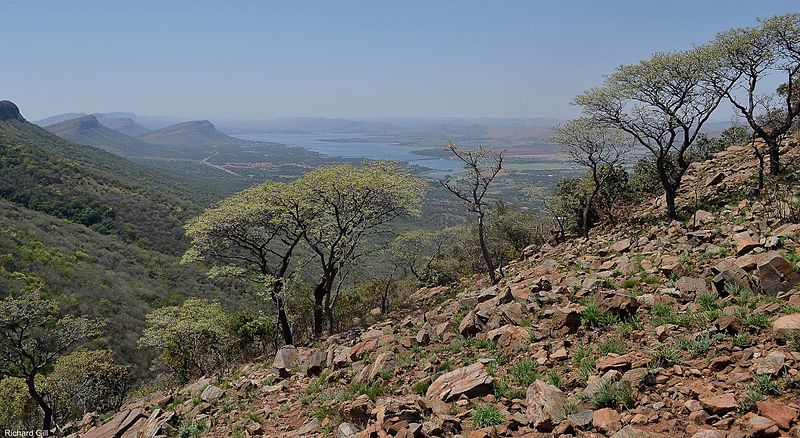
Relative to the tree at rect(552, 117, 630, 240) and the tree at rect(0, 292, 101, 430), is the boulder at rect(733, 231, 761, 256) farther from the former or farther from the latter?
the tree at rect(0, 292, 101, 430)

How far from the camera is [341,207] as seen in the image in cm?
1917

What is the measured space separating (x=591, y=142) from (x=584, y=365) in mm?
15780

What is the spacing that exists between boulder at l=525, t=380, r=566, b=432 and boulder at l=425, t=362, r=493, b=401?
0.82 meters

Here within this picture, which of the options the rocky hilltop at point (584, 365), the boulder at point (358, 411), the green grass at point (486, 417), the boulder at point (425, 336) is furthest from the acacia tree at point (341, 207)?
the green grass at point (486, 417)

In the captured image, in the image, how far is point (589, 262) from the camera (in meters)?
13.9

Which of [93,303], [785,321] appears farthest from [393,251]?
[785,321]

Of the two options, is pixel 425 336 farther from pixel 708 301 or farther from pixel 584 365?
pixel 708 301

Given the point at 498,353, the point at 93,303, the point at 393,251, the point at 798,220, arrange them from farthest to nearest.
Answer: the point at 93,303 → the point at 393,251 → the point at 798,220 → the point at 498,353

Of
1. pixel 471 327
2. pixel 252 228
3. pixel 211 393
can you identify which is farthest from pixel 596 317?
pixel 252 228

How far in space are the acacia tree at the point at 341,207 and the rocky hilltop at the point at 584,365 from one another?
5103mm

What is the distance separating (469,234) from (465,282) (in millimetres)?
10799

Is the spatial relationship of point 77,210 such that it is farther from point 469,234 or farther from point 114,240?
point 469,234

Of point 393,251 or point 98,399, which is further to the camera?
point 393,251

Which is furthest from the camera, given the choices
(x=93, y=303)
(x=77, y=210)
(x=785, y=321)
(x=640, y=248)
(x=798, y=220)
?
(x=77, y=210)
